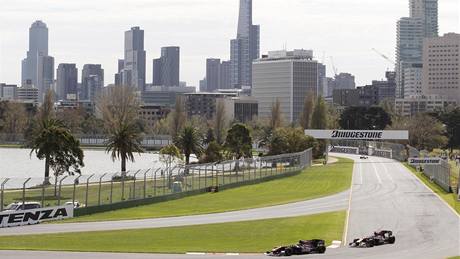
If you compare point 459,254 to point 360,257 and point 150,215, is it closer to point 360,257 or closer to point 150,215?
point 360,257

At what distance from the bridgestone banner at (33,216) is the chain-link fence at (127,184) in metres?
0.86

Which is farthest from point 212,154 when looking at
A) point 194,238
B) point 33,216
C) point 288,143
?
point 194,238

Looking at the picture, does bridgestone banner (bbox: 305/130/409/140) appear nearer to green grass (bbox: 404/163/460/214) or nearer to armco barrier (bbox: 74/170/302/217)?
green grass (bbox: 404/163/460/214)

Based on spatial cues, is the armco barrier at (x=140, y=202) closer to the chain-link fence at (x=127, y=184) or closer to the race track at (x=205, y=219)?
the chain-link fence at (x=127, y=184)

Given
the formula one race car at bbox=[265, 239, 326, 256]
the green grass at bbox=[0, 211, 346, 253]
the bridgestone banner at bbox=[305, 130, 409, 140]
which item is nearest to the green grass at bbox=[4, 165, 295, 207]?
the green grass at bbox=[0, 211, 346, 253]

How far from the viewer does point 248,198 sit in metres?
86.8

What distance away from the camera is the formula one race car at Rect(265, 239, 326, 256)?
152ft

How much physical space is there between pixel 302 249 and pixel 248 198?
130 feet

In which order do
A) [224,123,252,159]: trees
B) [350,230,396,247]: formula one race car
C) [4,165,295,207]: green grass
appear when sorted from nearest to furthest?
[350,230,396,247]: formula one race car < [4,165,295,207]: green grass < [224,123,252,159]: trees

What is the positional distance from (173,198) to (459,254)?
131ft

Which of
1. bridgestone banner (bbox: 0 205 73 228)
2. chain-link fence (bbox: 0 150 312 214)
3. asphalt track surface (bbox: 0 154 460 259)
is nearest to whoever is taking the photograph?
asphalt track surface (bbox: 0 154 460 259)

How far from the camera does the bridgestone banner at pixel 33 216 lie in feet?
197

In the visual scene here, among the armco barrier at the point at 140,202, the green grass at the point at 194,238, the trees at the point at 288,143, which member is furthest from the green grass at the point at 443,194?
the trees at the point at 288,143

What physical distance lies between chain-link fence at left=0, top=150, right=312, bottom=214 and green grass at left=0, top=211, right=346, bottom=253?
876 cm
